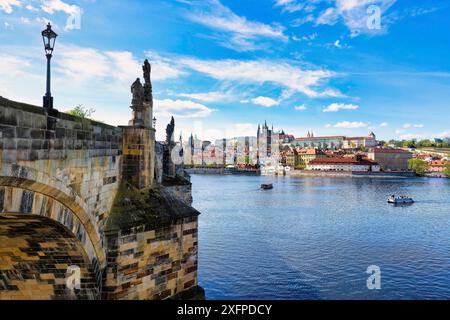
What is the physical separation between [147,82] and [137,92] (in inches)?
49.3

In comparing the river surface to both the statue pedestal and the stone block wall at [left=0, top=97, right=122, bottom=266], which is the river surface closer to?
the statue pedestal

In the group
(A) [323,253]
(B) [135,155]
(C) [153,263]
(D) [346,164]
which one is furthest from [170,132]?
(D) [346,164]

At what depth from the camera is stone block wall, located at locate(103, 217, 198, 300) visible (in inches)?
474

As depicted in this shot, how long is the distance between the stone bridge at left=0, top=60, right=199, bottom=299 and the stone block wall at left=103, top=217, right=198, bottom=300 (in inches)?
1.2

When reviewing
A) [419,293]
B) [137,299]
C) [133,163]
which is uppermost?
[133,163]

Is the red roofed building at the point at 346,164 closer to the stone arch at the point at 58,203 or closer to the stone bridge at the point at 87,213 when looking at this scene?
the stone bridge at the point at 87,213

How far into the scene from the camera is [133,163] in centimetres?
1409

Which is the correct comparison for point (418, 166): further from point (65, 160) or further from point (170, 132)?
point (65, 160)

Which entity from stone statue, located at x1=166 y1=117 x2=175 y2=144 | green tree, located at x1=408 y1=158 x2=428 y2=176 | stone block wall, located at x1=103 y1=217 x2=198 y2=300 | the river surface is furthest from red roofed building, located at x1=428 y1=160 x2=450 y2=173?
stone block wall, located at x1=103 y1=217 x2=198 y2=300

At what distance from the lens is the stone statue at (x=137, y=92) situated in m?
13.9

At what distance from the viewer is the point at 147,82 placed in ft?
49.8
